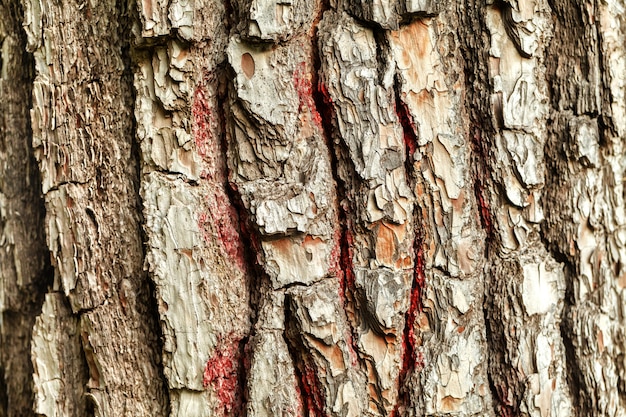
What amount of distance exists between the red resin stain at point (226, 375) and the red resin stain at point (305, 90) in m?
0.46

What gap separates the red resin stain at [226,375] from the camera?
1270mm

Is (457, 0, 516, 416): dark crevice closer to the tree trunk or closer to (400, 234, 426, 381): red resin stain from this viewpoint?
the tree trunk

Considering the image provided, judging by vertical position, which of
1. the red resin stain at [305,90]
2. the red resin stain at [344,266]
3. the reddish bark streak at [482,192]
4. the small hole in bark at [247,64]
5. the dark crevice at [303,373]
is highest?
the small hole in bark at [247,64]

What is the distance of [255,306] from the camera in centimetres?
129

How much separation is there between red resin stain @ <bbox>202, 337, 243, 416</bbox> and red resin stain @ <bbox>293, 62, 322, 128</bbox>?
459 millimetres

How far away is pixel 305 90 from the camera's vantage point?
128 cm

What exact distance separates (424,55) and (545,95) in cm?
29

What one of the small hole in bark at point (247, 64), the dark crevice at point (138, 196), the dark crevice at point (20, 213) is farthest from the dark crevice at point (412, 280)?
the dark crevice at point (20, 213)

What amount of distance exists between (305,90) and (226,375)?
22.4 inches

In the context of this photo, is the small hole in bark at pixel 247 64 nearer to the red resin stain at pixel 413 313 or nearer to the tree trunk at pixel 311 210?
the tree trunk at pixel 311 210

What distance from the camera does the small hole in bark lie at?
1.25 m

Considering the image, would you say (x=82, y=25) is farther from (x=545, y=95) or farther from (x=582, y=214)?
(x=582, y=214)

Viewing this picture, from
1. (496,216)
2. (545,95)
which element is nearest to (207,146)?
(496,216)

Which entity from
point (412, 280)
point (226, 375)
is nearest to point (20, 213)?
point (226, 375)
